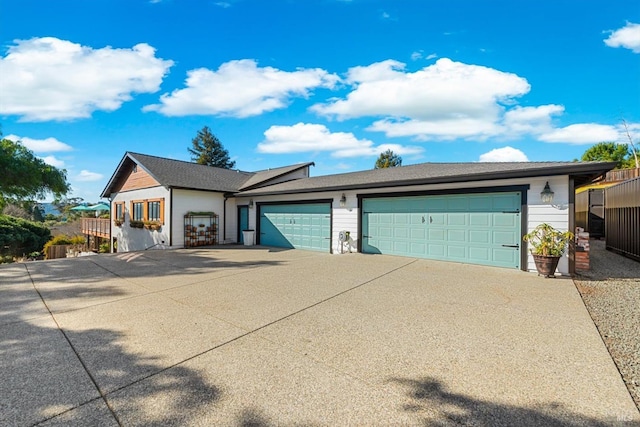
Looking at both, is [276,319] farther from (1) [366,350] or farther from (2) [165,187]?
(2) [165,187]

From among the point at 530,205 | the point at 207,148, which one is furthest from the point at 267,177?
the point at 207,148

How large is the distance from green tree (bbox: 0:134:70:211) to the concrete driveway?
747 cm

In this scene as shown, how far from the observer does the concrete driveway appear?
2092 millimetres

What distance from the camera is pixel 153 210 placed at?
45.7ft

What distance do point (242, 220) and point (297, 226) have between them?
13.1 feet

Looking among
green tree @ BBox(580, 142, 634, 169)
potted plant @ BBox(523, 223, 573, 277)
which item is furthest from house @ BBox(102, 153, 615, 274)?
green tree @ BBox(580, 142, 634, 169)

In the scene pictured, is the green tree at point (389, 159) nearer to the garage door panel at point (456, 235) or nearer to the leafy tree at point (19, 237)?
the garage door panel at point (456, 235)

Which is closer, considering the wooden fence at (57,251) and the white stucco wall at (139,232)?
the wooden fence at (57,251)

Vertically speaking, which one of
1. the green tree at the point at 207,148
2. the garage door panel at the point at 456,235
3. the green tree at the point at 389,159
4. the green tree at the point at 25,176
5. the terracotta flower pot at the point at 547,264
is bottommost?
the terracotta flower pot at the point at 547,264

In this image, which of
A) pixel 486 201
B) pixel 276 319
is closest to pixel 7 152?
pixel 276 319

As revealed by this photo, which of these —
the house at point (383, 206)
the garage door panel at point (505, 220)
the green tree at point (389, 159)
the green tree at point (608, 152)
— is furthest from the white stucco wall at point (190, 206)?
the green tree at point (608, 152)

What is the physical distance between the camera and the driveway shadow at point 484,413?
6.46ft

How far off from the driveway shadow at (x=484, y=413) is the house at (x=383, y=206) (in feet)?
19.5

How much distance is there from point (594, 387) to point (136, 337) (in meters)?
4.51
